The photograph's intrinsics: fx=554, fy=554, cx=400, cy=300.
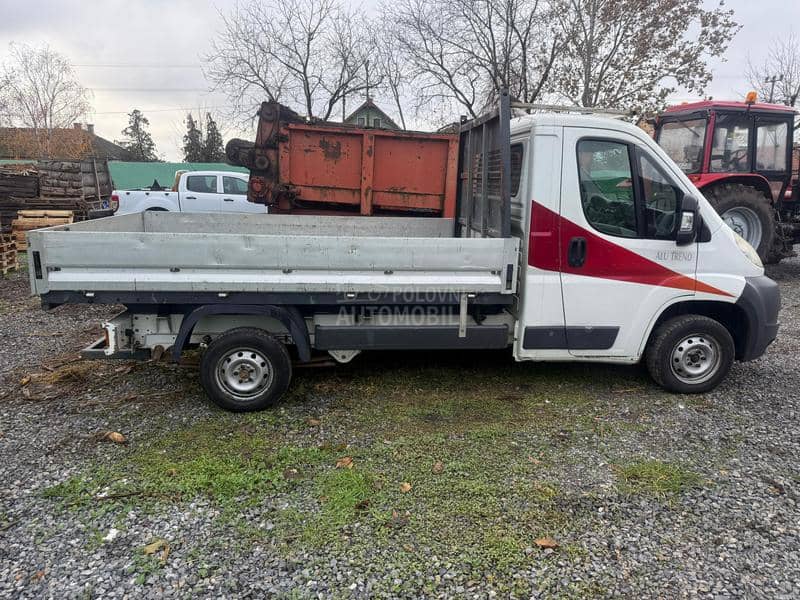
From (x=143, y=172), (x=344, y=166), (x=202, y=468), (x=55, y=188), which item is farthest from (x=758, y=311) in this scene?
(x=143, y=172)

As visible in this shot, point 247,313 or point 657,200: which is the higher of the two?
point 657,200

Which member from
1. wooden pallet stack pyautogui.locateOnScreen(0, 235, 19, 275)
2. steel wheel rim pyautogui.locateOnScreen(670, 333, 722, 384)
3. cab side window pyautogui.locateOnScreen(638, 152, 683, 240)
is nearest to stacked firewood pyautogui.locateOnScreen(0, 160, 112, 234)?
wooden pallet stack pyautogui.locateOnScreen(0, 235, 19, 275)

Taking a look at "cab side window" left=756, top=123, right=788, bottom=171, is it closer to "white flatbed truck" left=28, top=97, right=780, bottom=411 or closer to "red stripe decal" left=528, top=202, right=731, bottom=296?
"white flatbed truck" left=28, top=97, right=780, bottom=411

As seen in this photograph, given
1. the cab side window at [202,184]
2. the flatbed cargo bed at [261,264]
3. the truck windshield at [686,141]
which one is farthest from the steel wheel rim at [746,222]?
the cab side window at [202,184]

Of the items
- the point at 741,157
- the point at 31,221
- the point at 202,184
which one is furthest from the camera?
the point at 202,184

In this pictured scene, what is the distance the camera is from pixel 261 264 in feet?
13.5

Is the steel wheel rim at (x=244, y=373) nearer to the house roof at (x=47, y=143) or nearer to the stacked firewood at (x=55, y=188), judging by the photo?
the stacked firewood at (x=55, y=188)

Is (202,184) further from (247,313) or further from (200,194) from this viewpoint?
(247,313)

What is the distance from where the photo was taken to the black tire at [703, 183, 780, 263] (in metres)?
9.59

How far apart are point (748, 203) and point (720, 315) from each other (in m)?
5.85

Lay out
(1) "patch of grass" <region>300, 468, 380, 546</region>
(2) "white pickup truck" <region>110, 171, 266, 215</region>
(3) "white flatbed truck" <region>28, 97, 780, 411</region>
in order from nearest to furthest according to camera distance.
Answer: (1) "patch of grass" <region>300, 468, 380, 546</region>, (3) "white flatbed truck" <region>28, 97, 780, 411</region>, (2) "white pickup truck" <region>110, 171, 266, 215</region>

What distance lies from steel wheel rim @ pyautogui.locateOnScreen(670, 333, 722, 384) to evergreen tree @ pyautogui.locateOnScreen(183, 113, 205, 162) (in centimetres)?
4067

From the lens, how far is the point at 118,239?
13.1ft

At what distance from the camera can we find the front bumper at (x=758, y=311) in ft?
15.5
